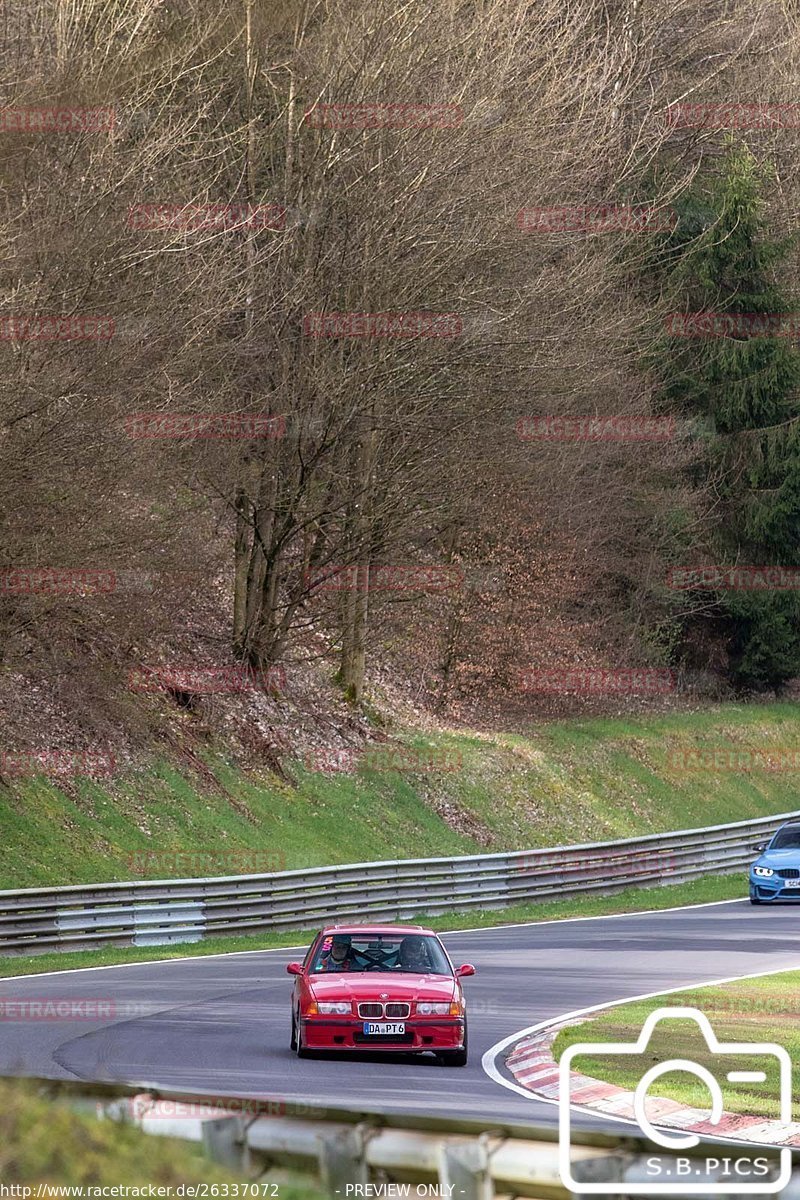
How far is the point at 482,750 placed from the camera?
40.1m

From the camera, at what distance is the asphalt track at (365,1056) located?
39.2 ft

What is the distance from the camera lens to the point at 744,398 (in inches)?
2212

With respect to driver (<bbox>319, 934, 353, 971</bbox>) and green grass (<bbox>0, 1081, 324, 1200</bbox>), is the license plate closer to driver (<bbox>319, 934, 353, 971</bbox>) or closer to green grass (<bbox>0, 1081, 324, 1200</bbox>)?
driver (<bbox>319, 934, 353, 971</bbox>)

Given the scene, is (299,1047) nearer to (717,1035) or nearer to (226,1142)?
(717,1035)

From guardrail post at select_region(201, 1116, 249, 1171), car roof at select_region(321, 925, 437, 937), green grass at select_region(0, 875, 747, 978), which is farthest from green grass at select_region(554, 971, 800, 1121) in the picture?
green grass at select_region(0, 875, 747, 978)

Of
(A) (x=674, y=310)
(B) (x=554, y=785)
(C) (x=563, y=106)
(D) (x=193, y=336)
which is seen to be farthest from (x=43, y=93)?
(A) (x=674, y=310)

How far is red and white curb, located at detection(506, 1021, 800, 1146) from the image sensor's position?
34.7 feet

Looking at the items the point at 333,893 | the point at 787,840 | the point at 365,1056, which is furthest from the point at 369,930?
the point at 787,840

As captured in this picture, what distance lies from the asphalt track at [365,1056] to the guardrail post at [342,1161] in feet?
2.62

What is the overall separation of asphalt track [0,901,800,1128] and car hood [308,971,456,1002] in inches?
21.8

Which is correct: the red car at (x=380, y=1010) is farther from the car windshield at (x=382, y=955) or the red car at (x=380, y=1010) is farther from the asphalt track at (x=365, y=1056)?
the asphalt track at (x=365, y=1056)

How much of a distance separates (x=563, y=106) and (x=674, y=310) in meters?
15.2

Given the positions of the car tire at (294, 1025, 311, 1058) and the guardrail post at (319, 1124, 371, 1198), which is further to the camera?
the car tire at (294, 1025, 311, 1058)

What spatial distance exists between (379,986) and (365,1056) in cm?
77
